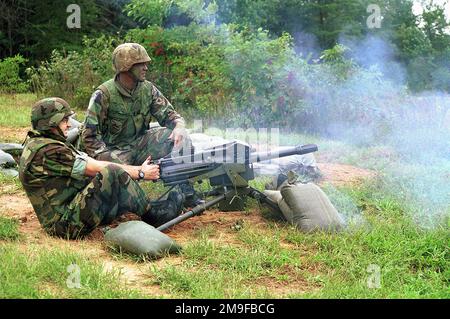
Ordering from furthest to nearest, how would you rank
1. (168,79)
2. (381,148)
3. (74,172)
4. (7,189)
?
1. (168,79)
2. (381,148)
3. (7,189)
4. (74,172)

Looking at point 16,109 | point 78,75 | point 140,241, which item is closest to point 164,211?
point 140,241

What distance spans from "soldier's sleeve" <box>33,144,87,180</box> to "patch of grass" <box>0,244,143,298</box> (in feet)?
2.16

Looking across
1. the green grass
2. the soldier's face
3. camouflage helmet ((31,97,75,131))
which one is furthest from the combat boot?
the soldier's face

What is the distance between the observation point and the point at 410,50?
60.2 feet

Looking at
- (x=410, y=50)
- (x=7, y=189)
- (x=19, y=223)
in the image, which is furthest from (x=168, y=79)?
(x=410, y=50)

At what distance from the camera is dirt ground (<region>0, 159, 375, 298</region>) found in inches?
158

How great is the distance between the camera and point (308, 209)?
16.8 ft

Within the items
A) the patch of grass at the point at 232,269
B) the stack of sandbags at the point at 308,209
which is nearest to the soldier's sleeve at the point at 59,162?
the patch of grass at the point at 232,269

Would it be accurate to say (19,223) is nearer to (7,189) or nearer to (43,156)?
(43,156)

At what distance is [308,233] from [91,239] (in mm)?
1795

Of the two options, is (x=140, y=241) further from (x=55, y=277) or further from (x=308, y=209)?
(x=308, y=209)

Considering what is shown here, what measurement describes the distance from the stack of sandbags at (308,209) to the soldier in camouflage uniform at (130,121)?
1.00 m

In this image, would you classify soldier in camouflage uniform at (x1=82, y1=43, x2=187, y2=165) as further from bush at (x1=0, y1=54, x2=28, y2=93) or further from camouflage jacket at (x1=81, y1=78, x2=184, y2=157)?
bush at (x1=0, y1=54, x2=28, y2=93)

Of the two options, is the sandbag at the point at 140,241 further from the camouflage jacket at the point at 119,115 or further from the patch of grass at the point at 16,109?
the patch of grass at the point at 16,109
